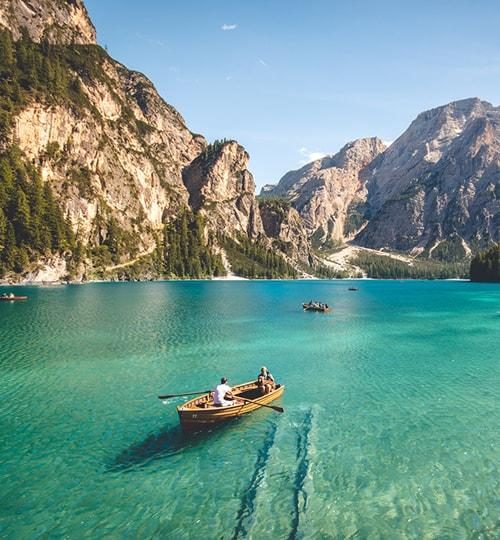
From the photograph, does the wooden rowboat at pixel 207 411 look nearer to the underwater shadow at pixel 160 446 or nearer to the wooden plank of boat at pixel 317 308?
the underwater shadow at pixel 160 446

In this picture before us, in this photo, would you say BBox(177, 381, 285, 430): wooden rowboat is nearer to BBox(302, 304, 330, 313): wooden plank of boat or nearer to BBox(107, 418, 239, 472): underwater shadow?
BBox(107, 418, 239, 472): underwater shadow

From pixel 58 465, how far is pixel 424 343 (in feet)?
173

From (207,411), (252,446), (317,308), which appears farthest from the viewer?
(317,308)

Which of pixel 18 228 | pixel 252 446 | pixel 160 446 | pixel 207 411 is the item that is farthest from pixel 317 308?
pixel 18 228

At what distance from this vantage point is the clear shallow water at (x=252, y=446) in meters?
18.5

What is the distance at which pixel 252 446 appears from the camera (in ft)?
84.5

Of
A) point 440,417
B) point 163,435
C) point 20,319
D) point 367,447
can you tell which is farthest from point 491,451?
point 20,319

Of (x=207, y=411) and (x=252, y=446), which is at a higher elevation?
(x=207, y=411)

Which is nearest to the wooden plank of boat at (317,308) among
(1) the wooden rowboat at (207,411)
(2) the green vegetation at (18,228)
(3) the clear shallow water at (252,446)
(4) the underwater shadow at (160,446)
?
(3) the clear shallow water at (252,446)

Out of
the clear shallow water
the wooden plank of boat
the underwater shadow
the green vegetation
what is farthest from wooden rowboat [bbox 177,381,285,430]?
the green vegetation

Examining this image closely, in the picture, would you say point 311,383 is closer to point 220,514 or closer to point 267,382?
point 267,382

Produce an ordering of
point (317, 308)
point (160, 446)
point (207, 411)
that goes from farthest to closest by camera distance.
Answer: point (317, 308) < point (207, 411) < point (160, 446)

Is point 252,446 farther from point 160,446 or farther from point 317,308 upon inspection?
point 317,308

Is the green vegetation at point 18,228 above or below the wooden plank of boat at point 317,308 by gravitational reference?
above
